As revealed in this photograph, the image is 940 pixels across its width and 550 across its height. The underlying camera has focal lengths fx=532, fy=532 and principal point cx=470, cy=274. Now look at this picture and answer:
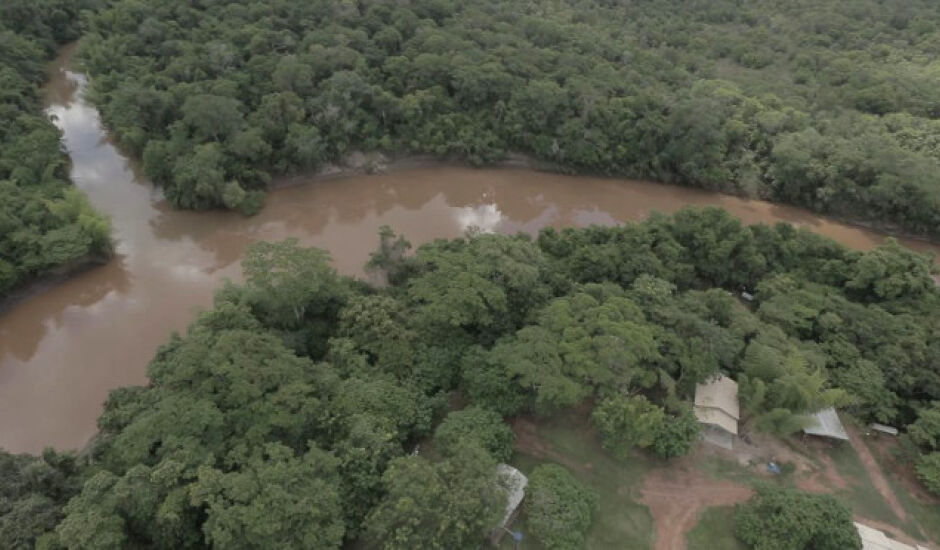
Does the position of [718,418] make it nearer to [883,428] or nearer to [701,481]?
[701,481]

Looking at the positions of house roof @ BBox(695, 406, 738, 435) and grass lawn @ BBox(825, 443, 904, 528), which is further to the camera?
house roof @ BBox(695, 406, 738, 435)

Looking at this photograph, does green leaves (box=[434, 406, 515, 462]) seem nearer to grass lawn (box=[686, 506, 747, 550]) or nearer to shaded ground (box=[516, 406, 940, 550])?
shaded ground (box=[516, 406, 940, 550])

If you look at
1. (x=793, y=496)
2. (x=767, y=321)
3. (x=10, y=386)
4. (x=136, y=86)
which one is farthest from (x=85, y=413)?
(x=767, y=321)

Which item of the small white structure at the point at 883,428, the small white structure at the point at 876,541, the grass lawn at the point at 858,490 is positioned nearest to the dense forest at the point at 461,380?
the small white structure at the point at 883,428

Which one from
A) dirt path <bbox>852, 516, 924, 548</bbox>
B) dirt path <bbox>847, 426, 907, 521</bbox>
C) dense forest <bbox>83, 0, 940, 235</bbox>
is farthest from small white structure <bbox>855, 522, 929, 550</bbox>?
dense forest <bbox>83, 0, 940, 235</bbox>

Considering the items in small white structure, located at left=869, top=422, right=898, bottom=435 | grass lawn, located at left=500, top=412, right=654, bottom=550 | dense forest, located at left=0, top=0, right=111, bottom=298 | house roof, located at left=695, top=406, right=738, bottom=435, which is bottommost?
grass lawn, located at left=500, top=412, right=654, bottom=550

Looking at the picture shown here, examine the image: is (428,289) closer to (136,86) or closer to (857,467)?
(857,467)
